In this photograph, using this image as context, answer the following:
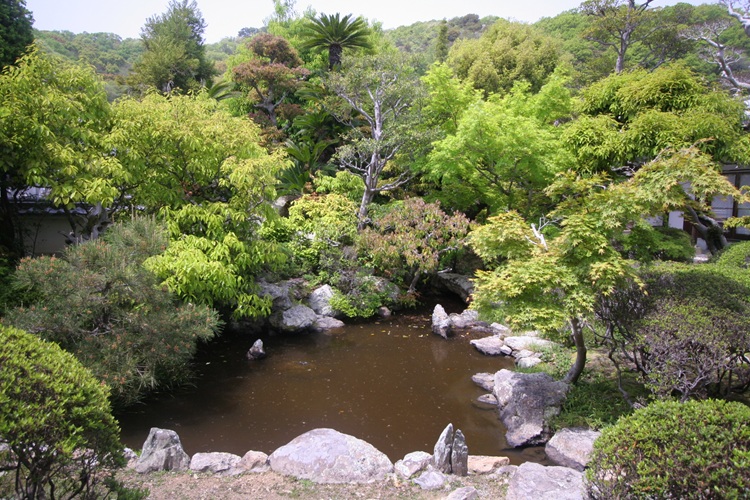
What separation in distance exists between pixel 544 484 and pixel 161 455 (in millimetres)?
3790

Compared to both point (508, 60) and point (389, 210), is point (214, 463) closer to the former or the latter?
point (389, 210)

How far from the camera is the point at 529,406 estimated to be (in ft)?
21.4

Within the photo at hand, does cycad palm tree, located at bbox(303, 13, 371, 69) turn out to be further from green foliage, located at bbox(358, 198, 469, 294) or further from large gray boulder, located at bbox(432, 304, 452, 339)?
large gray boulder, located at bbox(432, 304, 452, 339)

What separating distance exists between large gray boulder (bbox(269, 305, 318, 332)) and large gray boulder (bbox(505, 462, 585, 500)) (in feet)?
21.8

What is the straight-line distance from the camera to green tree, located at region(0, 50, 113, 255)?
7.43 meters

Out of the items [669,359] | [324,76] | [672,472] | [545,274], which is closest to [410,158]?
[324,76]

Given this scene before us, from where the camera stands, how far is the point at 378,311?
12.1 meters

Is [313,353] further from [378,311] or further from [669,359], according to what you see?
[669,359]

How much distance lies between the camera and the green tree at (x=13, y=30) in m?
10.3

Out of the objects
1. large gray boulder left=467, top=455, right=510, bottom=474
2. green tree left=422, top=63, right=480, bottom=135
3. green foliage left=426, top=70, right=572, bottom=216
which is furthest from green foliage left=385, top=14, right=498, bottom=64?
large gray boulder left=467, top=455, right=510, bottom=474

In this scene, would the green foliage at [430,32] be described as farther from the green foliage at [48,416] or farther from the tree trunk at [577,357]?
the green foliage at [48,416]

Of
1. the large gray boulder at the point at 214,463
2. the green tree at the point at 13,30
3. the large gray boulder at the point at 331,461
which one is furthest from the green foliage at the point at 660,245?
the green tree at the point at 13,30

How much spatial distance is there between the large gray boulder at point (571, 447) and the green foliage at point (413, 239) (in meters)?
6.15

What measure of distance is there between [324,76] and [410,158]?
5.99 m
